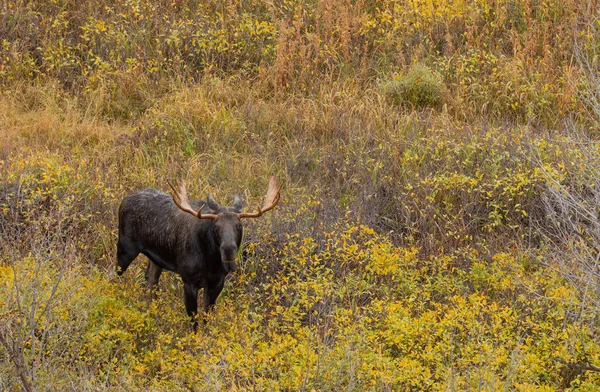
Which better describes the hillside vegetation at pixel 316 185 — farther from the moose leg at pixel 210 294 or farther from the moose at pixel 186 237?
the moose at pixel 186 237

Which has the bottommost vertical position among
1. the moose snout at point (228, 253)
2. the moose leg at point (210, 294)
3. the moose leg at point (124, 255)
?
the moose leg at point (124, 255)

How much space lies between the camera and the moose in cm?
816

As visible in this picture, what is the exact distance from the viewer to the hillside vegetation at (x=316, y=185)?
307 inches

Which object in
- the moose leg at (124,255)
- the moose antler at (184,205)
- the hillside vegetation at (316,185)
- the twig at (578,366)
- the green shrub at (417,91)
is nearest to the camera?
the twig at (578,366)

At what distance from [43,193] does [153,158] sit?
1.84 m

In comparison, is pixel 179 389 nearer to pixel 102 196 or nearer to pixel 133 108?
pixel 102 196

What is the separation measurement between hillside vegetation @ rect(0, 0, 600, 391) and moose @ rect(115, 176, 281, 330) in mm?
313

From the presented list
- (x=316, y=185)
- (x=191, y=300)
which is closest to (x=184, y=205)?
(x=191, y=300)

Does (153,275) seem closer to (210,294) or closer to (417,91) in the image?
(210,294)

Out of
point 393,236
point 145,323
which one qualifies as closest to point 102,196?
point 145,323

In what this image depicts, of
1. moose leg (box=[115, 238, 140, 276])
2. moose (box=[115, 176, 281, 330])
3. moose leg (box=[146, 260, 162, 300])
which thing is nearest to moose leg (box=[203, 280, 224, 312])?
moose (box=[115, 176, 281, 330])

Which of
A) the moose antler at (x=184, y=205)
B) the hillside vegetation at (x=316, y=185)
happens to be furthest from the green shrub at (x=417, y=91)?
the moose antler at (x=184, y=205)

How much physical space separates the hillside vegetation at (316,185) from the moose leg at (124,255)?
0.63ft

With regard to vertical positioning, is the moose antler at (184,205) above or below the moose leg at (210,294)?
above
